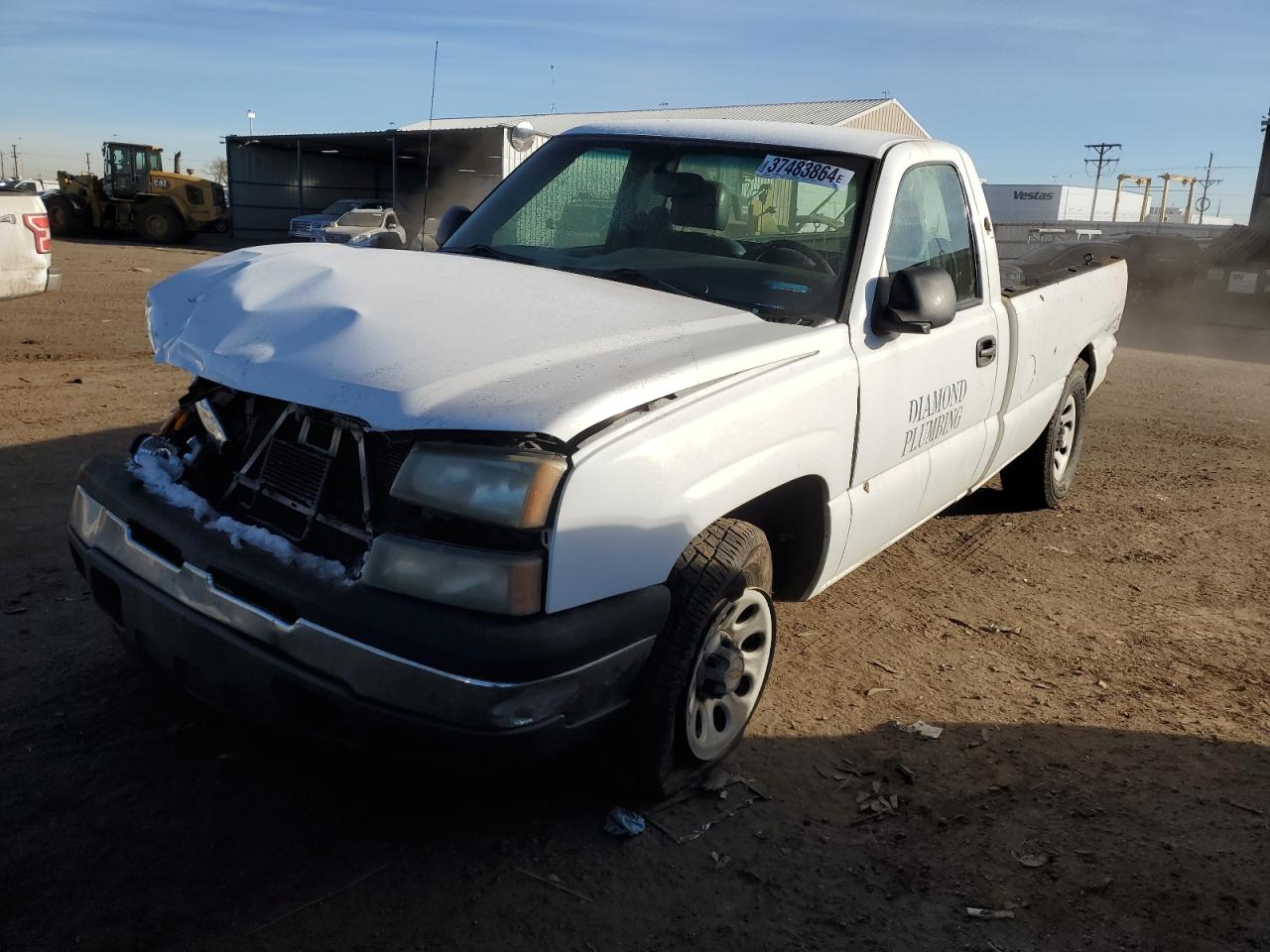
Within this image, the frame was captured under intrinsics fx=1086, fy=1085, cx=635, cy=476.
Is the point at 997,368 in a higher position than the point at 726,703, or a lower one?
higher

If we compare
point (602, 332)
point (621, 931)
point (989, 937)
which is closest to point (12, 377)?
point (602, 332)

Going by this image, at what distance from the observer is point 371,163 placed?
148 feet

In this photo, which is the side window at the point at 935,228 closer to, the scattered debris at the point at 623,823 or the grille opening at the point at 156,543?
the scattered debris at the point at 623,823

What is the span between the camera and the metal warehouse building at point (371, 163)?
36844mm

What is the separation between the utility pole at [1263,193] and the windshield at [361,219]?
2152cm

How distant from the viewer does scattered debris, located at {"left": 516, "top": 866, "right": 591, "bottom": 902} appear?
9.03 ft

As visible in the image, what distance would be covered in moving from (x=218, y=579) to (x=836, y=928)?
1.78 meters

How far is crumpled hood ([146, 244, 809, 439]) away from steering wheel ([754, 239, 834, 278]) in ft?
1.44

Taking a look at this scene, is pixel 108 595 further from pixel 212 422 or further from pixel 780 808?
pixel 780 808

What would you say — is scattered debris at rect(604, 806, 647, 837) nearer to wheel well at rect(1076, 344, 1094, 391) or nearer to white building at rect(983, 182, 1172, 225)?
wheel well at rect(1076, 344, 1094, 391)

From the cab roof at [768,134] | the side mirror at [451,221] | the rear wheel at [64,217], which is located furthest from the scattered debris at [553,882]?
the rear wheel at [64,217]

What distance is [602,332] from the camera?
3.06 metres

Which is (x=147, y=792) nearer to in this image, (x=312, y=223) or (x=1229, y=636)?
(x=1229, y=636)

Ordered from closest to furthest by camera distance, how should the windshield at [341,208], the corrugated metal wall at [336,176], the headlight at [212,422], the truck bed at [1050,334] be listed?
the headlight at [212,422], the truck bed at [1050,334], the windshield at [341,208], the corrugated metal wall at [336,176]
